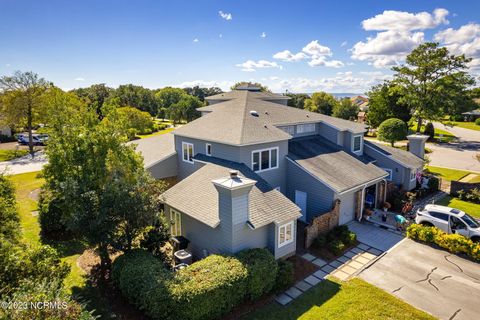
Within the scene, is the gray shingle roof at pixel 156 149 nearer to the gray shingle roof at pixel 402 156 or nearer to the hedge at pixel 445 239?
the hedge at pixel 445 239

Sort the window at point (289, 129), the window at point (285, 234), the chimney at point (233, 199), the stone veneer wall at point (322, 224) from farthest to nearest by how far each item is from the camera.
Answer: the window at point (289, 129)
the stone veneer wall at point (322, 224)
the window at point (285, 234)
the chimney at point (233, 199)

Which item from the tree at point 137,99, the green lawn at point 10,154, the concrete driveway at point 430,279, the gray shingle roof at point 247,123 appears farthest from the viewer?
the tree at point 137,99

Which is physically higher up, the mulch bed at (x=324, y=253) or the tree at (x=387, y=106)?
the tree at (x=387, y=106)

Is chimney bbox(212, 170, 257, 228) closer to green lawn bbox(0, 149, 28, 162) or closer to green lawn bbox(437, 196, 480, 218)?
green lawn bbox(437, 196, 480, 218)

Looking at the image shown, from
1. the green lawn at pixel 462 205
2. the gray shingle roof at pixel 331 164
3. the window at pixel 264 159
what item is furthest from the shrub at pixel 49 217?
the green lawn at pixel 462 205

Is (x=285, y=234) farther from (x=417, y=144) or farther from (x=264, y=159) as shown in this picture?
(x=417, y=144)

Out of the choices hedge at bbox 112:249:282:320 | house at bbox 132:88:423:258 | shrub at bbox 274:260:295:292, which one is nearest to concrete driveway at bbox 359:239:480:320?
shrub at bbox 274:260:295:292

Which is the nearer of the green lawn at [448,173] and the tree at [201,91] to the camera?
the green lawn at [448,173]
